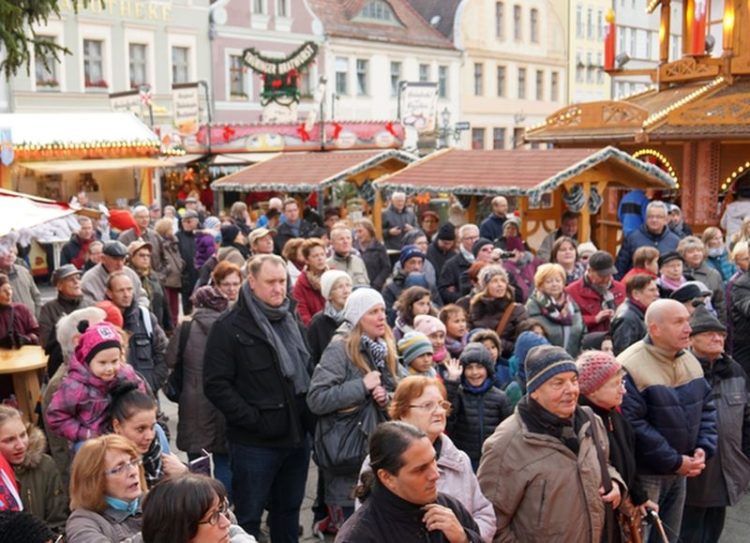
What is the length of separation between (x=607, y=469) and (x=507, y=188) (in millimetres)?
8550

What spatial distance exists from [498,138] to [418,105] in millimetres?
21540

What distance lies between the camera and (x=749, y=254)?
304 inches

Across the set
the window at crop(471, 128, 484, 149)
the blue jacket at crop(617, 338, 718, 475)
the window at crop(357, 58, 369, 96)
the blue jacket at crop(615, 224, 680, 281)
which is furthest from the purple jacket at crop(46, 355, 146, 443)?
the window at crop(471, 128, 484, 149)

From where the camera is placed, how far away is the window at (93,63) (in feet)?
98.3

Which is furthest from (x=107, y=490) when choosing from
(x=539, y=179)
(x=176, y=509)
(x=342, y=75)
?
(x=342, y=75)

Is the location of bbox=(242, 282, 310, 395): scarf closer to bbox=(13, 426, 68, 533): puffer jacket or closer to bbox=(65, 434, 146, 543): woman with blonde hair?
bbox=(13, 426, 68, 533): puffer jacket

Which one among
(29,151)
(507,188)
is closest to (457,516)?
(507,188)

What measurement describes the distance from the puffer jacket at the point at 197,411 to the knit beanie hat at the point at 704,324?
3.04 meters

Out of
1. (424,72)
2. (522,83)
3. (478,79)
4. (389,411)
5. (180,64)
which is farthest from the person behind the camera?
(522,83)

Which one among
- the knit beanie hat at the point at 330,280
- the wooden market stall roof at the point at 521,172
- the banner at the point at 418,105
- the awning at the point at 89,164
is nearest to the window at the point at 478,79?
the banner at the point at 418,105

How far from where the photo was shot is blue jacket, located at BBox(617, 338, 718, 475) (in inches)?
190

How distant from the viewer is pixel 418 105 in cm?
2641

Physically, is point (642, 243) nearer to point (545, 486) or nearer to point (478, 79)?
point (545, 486)

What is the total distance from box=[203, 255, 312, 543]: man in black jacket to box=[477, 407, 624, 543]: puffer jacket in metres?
1.50
